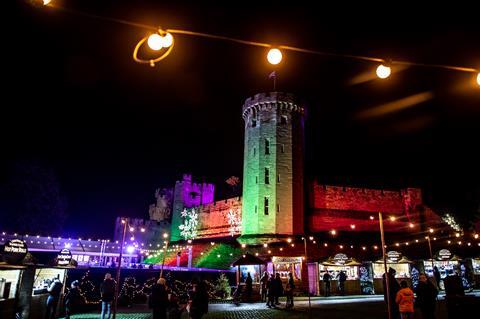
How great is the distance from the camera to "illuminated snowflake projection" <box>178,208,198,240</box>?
4472 cm

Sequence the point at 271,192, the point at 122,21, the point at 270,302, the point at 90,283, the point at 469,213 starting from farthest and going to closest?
the point at 469,213 < the point at 271,192 < the point at 270,302 < the point at 90,283 < the point at 122,21

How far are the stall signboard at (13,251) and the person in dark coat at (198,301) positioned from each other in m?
4.43

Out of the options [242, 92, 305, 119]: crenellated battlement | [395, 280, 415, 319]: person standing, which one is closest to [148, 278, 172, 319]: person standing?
[395, 280, 415, 319]: person standing

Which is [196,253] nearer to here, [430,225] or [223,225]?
[223,225]

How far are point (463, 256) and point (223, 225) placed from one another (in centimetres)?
2318

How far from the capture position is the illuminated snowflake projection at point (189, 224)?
1761 inches

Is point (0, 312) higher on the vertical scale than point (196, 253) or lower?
lower

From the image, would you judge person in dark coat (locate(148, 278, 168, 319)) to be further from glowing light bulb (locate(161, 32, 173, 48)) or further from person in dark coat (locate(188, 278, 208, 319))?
glowing light bulb (locate(161, 32, 173, 48))

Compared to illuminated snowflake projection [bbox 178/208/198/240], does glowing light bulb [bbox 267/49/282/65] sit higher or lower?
lower

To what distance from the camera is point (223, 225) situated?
3984cm

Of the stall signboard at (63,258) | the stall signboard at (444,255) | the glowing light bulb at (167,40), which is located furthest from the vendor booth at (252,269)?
the glowing light bulb at (167,40)

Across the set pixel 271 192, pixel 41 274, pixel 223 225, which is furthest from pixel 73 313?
pixel 223 225

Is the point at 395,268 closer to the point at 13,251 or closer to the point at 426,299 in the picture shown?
the point at 426,299

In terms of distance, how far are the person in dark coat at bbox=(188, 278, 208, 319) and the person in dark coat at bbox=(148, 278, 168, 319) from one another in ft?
2.47
